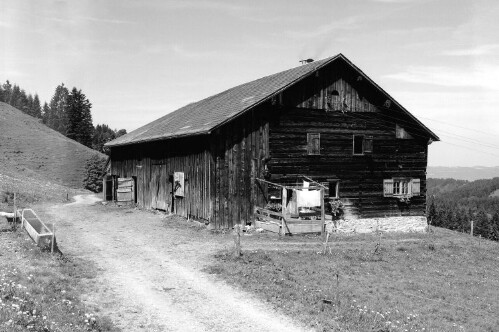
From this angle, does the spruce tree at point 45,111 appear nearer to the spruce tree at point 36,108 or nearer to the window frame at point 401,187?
the spruce tree at point 36,108

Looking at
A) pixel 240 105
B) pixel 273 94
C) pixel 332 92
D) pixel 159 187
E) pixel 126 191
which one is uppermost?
pixel 332 92

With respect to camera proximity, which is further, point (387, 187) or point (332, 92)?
point (387, 187)

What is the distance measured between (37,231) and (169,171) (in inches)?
453

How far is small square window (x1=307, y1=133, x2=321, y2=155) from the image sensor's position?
26.9 metres

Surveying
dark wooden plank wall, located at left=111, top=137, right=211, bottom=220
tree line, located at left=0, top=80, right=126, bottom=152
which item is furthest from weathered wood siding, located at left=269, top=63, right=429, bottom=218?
tree line, located at left=0, top=80, right=126, bottom=152

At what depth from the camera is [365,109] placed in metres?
28.6

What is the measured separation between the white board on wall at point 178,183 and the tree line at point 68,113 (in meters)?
75.8

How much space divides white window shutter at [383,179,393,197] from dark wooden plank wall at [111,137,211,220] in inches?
475

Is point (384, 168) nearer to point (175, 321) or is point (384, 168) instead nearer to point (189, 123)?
point (189, 123)

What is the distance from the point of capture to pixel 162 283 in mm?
14094

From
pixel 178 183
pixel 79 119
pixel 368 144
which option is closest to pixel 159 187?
pixel 178 183

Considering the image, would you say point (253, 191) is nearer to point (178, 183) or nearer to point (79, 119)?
point (178, 183)

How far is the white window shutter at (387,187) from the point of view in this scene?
95.8 feet

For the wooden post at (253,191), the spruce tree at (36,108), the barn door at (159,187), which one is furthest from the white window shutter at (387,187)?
Answer: the spruce tree at (36,108)
